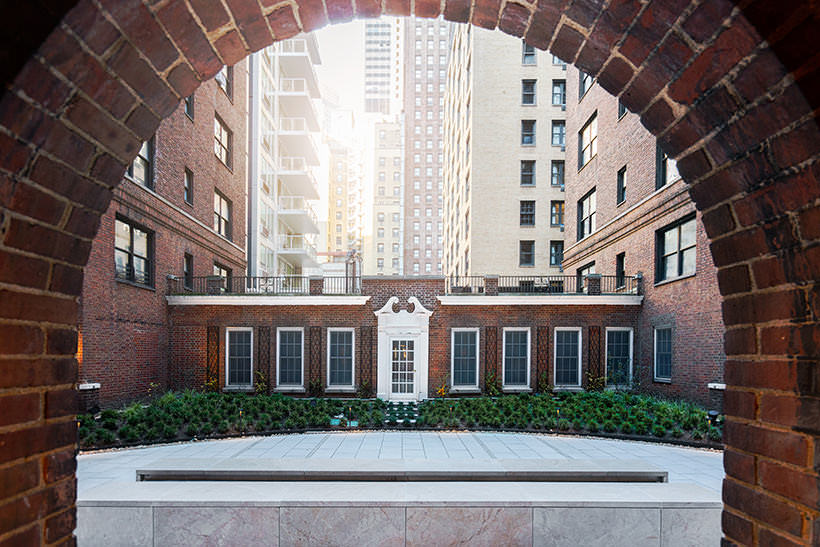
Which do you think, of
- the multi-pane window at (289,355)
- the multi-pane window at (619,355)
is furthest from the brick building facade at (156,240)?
the multi-pane window at (619,355)

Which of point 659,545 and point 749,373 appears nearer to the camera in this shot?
point 749,373

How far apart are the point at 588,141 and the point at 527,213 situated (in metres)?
10.9

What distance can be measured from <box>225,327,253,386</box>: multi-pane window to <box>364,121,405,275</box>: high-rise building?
220ft

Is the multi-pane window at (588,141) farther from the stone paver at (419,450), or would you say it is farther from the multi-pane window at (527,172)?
the stone paver at (419,450)

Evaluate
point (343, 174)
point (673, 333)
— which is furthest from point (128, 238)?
point (343, 174)

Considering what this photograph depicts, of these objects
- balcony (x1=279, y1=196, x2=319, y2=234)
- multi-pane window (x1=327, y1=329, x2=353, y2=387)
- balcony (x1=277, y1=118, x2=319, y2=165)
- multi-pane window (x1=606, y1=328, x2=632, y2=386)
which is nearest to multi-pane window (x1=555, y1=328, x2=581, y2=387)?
multi-pane window (x1=606, y1=328, x2=632, y2=386)

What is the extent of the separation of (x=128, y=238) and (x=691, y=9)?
1599 cm

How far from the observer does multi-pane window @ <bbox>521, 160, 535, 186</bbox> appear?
3203cm

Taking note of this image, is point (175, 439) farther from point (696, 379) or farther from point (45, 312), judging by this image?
point (696, 379)

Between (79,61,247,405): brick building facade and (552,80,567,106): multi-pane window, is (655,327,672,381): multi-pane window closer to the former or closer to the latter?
(79,61,247,405): brick building facade

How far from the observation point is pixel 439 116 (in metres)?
85.7

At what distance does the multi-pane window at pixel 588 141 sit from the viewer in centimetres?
2061

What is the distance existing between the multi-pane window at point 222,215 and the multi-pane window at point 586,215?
17.5m

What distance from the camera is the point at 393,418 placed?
1273 centimetres
